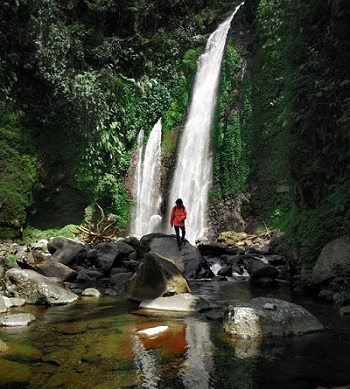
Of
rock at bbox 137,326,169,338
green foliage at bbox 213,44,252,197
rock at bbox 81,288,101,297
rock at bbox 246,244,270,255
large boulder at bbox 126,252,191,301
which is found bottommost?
rock at bbox 137,326,169,338

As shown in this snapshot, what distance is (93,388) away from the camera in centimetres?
410

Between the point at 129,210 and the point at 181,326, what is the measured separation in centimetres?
1541

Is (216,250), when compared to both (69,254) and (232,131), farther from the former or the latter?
(232,131)

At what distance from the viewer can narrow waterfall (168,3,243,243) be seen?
20.0 metres

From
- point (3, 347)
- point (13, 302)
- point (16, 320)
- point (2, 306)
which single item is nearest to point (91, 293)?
point (13, 302)

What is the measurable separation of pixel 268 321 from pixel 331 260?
9.63ft

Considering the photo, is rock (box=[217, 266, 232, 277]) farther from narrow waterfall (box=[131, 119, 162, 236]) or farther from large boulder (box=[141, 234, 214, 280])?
narrow waterfall (box=[131, 119, 162, 236])

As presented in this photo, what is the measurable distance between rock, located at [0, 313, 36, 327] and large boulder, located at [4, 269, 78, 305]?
1487mm

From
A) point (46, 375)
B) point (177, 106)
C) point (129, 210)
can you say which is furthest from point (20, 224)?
point (46, 375)

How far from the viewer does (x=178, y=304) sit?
24.8 ft

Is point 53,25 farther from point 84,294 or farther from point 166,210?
point 84,294

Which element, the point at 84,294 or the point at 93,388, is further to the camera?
the point at 84,294

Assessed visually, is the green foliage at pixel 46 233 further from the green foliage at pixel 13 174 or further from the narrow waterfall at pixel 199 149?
the narrow waterfall at pixel 199 149

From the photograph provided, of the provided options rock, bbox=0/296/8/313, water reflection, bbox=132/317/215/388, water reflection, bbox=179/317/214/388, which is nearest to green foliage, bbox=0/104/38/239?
rock, bbox=0/296/8/313
